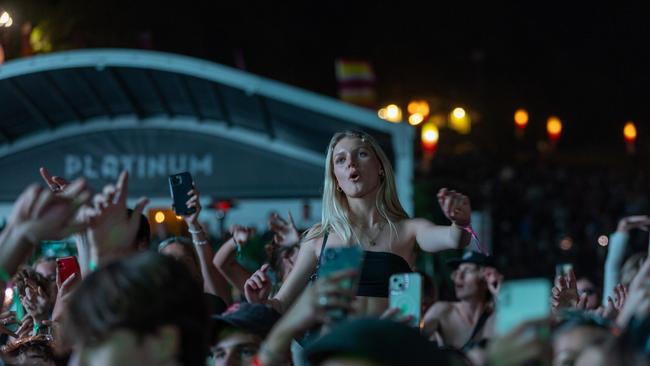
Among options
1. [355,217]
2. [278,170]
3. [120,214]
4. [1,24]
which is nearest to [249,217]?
[278,170]

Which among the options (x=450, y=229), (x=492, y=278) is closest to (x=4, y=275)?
(x=450, y=229)

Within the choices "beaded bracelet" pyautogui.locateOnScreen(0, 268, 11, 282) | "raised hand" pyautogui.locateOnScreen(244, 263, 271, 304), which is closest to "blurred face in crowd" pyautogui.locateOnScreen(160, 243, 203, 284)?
"raised hand" pyautogui.locateOnScreen(244, 263, 271, 304)

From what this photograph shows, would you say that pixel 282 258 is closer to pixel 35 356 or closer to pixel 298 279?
pixel 298 279

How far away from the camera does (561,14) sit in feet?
192

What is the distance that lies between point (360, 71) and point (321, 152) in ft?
23.9

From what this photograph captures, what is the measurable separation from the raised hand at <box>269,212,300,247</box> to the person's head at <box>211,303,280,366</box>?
281cm

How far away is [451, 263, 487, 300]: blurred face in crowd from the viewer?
7258 mm

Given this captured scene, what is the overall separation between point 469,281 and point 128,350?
4.44 metres

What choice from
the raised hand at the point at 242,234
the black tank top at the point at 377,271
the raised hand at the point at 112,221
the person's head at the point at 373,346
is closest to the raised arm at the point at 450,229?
the black tank top at the point at 377,271

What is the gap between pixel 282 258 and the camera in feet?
23.4

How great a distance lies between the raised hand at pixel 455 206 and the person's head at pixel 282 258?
5.91 ft

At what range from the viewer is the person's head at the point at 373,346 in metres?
3.04

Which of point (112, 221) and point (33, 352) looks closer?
point (112, 221)

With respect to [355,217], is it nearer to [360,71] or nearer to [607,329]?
[607,329]
